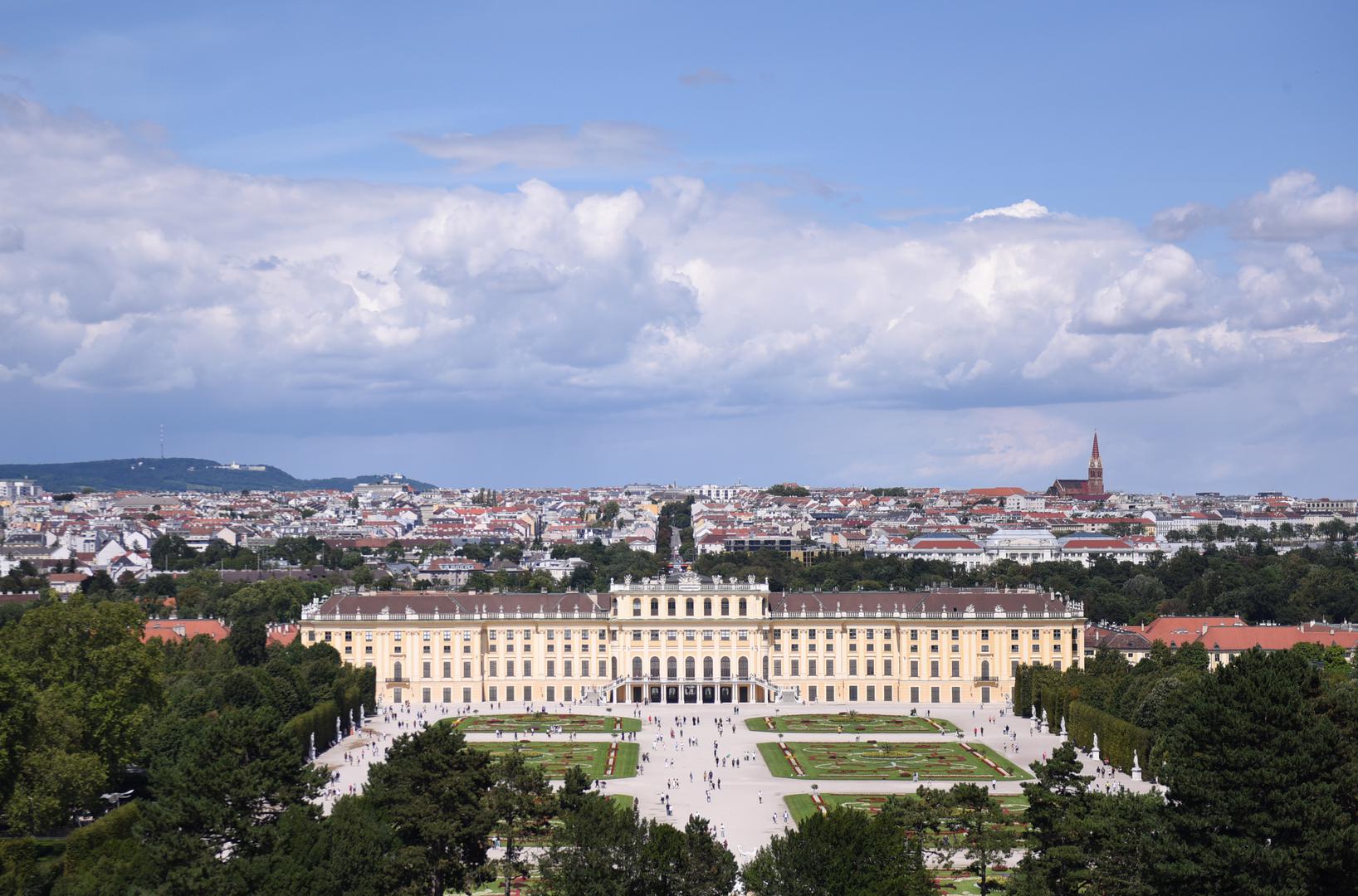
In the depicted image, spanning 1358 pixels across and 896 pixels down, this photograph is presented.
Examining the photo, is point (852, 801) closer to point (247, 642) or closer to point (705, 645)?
point (705, 645)

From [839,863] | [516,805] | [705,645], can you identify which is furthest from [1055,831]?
[705,645]

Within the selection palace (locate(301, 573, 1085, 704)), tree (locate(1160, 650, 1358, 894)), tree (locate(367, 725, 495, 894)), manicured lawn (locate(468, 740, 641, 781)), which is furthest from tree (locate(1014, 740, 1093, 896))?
palace (locate(301, 573, 1085, 704))

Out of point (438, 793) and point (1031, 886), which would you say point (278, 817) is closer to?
point (438, 793)

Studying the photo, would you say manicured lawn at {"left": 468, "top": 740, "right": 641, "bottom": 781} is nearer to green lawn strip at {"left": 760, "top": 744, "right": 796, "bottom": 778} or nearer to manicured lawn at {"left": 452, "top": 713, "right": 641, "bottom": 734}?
manicured lawn at {"left": 452, "top": 713, "right": 641, "bottom": 734}

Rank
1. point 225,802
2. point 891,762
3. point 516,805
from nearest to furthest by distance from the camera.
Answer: point 225,802, point 516,805, point 891,762

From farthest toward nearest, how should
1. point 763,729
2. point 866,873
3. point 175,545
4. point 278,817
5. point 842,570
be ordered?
point 175,545 → point 842,570 → point 763,729 → point 278,817 → point 866,873

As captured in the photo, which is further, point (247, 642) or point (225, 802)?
point (247, 642)

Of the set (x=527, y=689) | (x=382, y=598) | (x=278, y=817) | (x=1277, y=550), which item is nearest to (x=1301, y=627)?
(x=527, y=689)

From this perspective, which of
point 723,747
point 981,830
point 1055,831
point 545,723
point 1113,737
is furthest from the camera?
point 545,723
